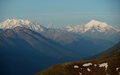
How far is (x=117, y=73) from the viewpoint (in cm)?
17738

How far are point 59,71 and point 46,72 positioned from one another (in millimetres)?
12614

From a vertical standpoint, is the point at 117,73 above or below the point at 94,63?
below

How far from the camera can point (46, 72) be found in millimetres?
196375

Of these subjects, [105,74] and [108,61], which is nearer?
[105,74]

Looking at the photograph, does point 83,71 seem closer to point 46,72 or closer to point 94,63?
point 94,63

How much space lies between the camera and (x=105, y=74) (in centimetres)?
17912

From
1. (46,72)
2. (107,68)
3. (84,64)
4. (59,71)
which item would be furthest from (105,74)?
(46,72)

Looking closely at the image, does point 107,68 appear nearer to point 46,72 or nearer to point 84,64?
point 84,64

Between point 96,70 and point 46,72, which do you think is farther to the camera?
point 46,72

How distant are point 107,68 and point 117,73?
9.05 metres

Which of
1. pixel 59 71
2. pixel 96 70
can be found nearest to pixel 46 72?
pixel 59 71

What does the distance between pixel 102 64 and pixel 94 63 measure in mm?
6892

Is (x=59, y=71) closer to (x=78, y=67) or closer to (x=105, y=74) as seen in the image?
(x=78, y=67)

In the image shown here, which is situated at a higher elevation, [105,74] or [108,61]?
[108,61]
